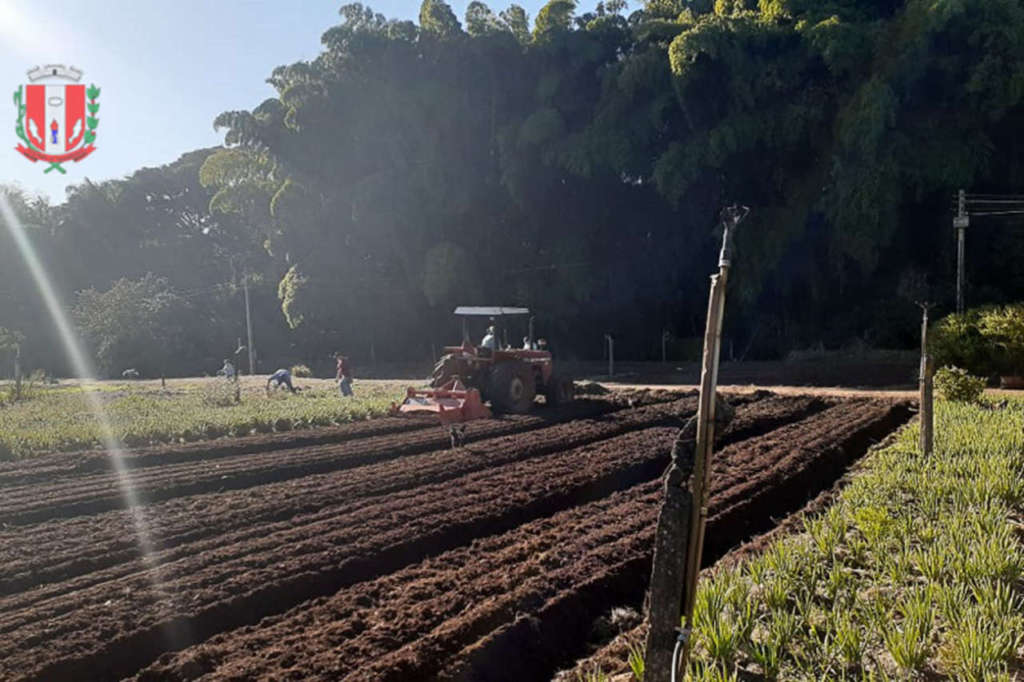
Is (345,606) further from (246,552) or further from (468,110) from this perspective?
(468,110)

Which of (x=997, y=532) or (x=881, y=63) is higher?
(x=881, y=63)

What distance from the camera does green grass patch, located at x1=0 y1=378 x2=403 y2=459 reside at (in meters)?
9.77

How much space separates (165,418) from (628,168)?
14.0m

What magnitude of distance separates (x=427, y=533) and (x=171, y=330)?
106 feet

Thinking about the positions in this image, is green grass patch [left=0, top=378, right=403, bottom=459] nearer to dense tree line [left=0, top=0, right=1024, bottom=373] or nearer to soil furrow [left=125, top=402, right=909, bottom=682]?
soil furrow [left=125, top=402, right=909, bottom=682]

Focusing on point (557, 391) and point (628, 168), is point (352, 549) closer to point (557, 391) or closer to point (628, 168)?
point (557, 391)

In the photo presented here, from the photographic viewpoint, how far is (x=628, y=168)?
66.2 ft

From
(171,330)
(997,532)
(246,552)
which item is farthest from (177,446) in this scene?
(171,330)

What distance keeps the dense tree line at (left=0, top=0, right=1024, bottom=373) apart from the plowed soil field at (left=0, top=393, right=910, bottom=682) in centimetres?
1072

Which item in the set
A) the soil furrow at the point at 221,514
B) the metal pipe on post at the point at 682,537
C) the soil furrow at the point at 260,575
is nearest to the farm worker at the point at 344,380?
the soil furrow at the point at 221,514

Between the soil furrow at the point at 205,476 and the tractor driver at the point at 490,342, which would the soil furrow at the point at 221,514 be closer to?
the soil furrow at the point at 205,476

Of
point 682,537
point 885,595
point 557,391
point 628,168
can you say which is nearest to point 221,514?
point 682,537

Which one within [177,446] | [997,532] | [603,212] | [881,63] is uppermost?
[881,63]

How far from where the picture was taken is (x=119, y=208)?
138 feet
